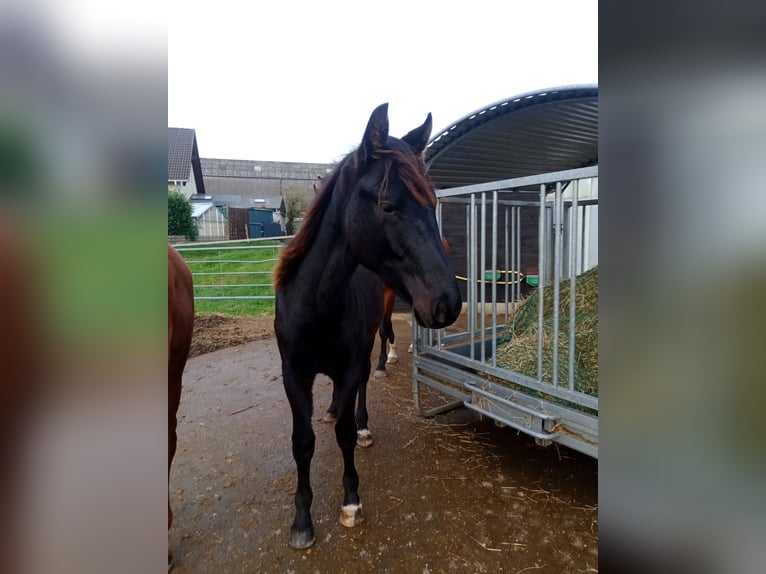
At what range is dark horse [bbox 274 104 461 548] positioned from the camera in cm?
177

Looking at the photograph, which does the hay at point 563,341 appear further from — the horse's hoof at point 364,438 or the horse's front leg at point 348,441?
the horse's front leg at point 348,441

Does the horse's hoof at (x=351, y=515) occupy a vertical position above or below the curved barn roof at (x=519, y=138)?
below

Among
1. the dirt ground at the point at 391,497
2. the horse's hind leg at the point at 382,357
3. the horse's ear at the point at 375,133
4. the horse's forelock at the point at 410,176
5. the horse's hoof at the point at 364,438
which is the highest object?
the horse's ear at the point at 375,133

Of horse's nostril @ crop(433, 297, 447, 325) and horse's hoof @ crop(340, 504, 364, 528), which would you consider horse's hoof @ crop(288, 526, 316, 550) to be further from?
horse's nostril @ crop(433, 297, 447, 325)

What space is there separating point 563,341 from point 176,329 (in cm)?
269

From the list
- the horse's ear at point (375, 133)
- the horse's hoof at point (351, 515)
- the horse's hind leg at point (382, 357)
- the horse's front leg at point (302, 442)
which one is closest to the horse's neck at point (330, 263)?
the horse's ear at point (375, 133)

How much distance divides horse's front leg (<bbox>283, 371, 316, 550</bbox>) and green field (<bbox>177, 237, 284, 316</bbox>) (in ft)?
19.4

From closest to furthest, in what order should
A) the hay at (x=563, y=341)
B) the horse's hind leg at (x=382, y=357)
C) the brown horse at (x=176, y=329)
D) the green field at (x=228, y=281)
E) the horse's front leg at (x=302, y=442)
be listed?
1. the brown horse at (x=176, y=329)
2. the horse's front leg at (x=302, y=442)
3. the hay at (x=563, y=341)
4. the horse's hind leg at (x=382, y=357)
5. the green field at (x=228, y=281)

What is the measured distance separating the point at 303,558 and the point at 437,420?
186cm

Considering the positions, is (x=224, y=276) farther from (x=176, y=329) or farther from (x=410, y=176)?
(x=410, y=176)

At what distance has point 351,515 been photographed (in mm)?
2324

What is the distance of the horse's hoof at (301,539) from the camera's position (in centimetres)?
214
